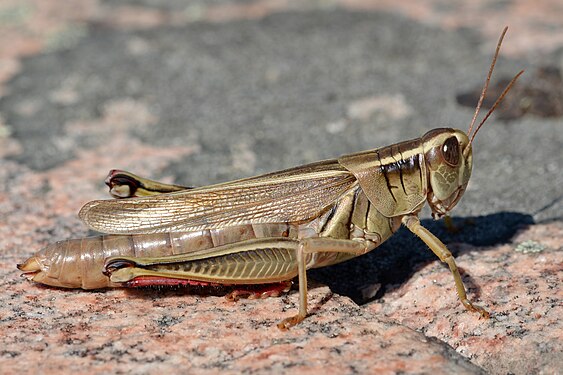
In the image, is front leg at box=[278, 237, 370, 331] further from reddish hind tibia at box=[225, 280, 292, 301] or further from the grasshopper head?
the grasshopper head

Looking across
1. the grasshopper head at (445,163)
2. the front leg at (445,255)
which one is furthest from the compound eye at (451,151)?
the front leg at (445,255)

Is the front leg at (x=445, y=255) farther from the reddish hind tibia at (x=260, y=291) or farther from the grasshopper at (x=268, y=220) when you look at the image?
the reddish hind tibia at (x=260, y=291)

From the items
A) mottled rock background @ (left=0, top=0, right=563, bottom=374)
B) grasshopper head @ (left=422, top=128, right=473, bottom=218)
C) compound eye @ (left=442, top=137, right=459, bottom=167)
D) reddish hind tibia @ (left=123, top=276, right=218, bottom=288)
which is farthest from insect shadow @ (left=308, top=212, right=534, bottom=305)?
reddish hind tibia @ (left=123, top=276, right=218, bottom=288)

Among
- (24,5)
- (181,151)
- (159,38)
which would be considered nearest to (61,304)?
(181,151)

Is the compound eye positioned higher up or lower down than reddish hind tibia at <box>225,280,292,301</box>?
higher up

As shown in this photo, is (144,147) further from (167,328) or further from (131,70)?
(167,328)

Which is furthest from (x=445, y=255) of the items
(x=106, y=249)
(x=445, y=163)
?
(x=106, y=249)

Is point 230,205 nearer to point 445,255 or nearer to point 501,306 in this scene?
point 445,255
